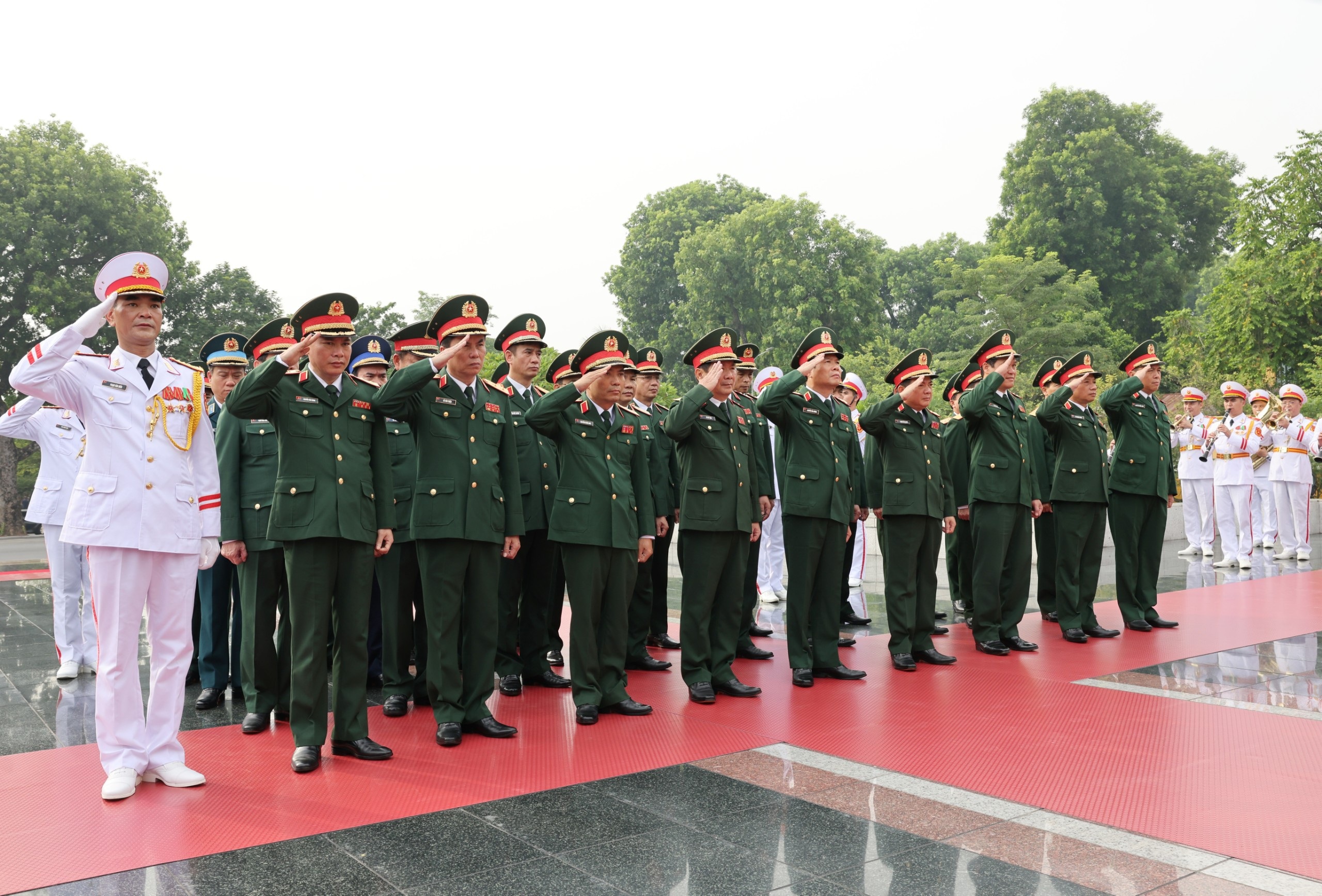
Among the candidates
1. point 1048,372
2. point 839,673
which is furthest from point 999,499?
point 839,673

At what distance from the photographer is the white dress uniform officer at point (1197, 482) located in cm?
1316

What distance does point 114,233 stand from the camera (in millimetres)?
25562

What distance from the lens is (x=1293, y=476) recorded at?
509 inches

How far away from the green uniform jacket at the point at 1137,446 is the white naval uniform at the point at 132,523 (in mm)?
6216

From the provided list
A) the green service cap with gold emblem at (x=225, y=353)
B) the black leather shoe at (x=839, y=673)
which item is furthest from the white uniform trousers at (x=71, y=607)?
the black leather shoe at (x=839, y=673)

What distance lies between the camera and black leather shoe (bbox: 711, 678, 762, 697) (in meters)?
5.53

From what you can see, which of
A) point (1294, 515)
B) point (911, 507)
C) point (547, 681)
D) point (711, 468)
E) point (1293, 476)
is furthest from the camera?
point (1293, 476)

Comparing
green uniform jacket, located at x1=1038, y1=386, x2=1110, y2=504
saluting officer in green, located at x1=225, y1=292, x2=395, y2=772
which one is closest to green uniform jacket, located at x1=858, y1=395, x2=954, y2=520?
green uniform jacket, located at x1=1038, y1=386, x2=1110, y2=504

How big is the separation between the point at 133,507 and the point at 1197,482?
42.0 ft

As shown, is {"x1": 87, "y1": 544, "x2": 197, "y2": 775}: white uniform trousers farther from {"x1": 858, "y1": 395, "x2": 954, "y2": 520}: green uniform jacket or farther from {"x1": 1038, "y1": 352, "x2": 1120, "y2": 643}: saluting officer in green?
{"x1": 1038, "y1": 352, "x2": 1120, "y2": 643}: saluting officer in green

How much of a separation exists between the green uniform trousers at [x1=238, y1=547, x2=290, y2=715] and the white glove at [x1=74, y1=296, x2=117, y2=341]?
1518 millimetres

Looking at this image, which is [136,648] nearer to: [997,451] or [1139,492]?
[997,451]

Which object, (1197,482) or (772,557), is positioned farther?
Answer: (1197,482)

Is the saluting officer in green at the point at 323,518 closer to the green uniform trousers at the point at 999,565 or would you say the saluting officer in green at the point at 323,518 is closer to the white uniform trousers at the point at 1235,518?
the green uniform trousers at the point at 999,565
